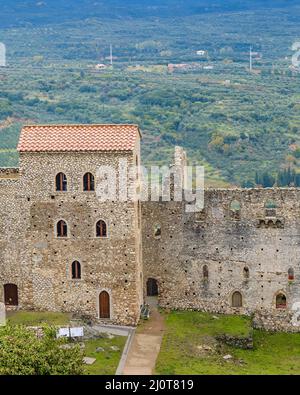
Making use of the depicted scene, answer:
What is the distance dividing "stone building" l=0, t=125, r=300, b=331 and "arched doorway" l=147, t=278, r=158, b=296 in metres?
0.06

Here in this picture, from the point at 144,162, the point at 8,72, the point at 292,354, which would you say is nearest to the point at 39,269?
the point at 292,354

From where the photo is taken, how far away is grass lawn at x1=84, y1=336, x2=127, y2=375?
47.4m

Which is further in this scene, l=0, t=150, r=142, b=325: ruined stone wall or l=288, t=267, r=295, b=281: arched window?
l=288, t=267, r=295, b=281: arched window

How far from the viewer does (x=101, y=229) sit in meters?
53.9

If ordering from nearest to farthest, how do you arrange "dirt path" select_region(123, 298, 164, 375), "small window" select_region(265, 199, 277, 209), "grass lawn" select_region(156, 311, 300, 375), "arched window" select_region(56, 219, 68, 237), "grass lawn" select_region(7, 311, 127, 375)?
"grass lawn" select_region(7, 311, 127, 375), "dirt path" select_region(123, 298, 164, 375), "grass lawn" select_region(156, 311, 300, 375), "arched window" select_region(56, 219, 68, 237), "small window" select_region(265, 199, 277, 209)

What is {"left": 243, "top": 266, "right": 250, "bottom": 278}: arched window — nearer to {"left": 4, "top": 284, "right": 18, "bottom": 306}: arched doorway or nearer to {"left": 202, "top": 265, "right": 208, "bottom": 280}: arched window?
{"left": 202, "top": 265, "right": 208, "bottom": 280}: arched window

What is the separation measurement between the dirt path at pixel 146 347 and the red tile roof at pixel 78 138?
1063 cm

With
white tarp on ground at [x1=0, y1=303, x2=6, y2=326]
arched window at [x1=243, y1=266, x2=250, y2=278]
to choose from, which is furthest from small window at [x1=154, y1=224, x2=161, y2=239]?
white tarp on ground at [x1=0, y1=303, x2=6, y2=326]

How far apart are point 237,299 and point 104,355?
1119 centimetres

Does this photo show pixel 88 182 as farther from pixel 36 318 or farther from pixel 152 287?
pixel 152 287

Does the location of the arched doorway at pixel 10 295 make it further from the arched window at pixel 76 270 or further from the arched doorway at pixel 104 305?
the arched doorway at pixel 104 305

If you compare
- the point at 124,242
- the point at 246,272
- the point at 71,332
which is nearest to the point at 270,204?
the point at 246,272

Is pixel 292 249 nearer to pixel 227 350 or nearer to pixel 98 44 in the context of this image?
pixel 227 350

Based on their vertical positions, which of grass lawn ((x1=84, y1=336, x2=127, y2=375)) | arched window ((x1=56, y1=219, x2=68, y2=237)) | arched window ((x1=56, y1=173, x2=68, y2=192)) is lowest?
grass lawn ((x1=84, y1=336, x2=127, y2=375))
